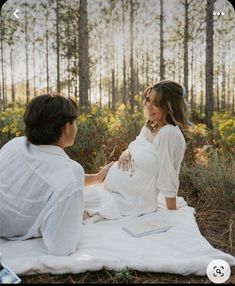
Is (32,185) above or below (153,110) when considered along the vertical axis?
below

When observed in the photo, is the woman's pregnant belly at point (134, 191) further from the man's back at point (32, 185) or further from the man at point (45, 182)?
the man's back at point (32, 185)

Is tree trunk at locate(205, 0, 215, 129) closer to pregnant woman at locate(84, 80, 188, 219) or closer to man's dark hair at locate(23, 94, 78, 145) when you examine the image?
pregnant woman at locate(84, 80, 188, 219)

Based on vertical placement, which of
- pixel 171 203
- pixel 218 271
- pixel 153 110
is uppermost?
pixel 153 110

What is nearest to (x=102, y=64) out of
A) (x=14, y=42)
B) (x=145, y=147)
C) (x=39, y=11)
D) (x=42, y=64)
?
(x=42, y=64)

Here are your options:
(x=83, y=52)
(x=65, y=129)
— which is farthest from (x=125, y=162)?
(x=83, y=52)

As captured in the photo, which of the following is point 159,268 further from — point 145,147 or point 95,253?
point 145,147

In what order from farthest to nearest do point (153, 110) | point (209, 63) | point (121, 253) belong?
point (209, 63) < point (153, 110) < point (121, 253)

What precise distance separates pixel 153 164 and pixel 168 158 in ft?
0.40

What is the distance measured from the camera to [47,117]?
2250mm

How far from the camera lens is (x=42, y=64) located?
1517 centimetres

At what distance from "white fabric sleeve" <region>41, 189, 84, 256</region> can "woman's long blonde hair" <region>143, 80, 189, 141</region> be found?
105cm

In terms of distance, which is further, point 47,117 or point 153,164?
point 153,164

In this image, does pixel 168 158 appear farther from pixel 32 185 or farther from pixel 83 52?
pixel 83 52

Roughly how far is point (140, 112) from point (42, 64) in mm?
9815
